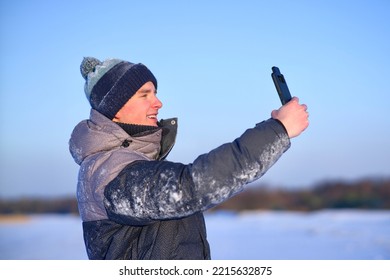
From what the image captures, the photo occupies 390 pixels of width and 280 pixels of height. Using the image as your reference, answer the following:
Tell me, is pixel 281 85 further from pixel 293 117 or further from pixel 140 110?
pixel 140 110

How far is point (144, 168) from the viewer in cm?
193

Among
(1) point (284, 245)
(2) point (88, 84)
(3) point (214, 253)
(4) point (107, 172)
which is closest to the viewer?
(4) point (107, 172)

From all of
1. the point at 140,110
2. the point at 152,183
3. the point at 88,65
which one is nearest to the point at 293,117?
the point at 152,183

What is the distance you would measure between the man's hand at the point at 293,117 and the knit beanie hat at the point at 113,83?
0.61m

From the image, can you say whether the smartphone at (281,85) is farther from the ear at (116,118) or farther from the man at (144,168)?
the ear at (116,118)

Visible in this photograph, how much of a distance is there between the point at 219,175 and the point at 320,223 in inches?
390

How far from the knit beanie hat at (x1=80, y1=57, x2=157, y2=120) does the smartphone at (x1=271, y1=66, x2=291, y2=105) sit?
51 cm

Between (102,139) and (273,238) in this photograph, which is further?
(273,238)

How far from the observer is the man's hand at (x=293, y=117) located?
189cm

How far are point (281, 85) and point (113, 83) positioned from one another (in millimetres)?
648
